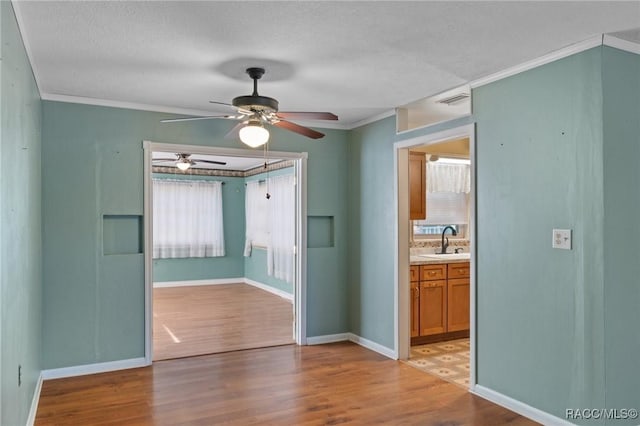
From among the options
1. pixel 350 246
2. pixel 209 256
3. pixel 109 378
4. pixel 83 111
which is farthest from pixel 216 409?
pixel 209 256

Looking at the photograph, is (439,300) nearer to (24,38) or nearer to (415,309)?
(415,309)

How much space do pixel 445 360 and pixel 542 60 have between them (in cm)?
288

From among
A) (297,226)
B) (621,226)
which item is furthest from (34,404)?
(621,226)

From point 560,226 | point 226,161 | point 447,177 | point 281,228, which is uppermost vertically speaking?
point 226,161

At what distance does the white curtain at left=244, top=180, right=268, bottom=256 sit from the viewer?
30.0ft

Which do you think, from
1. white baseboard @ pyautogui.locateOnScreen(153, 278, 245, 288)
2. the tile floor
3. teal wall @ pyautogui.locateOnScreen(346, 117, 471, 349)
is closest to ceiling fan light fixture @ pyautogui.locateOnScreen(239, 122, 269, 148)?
teal wall @ pyautogui.locateOnScreen(346, 117, 471, 349)

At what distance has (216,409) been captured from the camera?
11.2 feet

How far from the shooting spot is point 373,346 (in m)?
4.96

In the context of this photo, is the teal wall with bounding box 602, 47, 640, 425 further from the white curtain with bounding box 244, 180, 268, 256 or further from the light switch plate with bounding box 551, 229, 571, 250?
the white curtain with bounding box 244, 180, 268, 256

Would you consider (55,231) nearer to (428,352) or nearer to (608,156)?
(428,352)

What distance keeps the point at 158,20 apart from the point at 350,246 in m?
3.42

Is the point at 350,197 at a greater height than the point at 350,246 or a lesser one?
greater

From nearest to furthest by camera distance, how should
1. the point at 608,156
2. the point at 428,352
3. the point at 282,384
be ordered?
the point at 608,156, the point at 282,384, the point at 428,352

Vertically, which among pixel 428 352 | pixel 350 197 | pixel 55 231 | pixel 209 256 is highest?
pixel 350 197
